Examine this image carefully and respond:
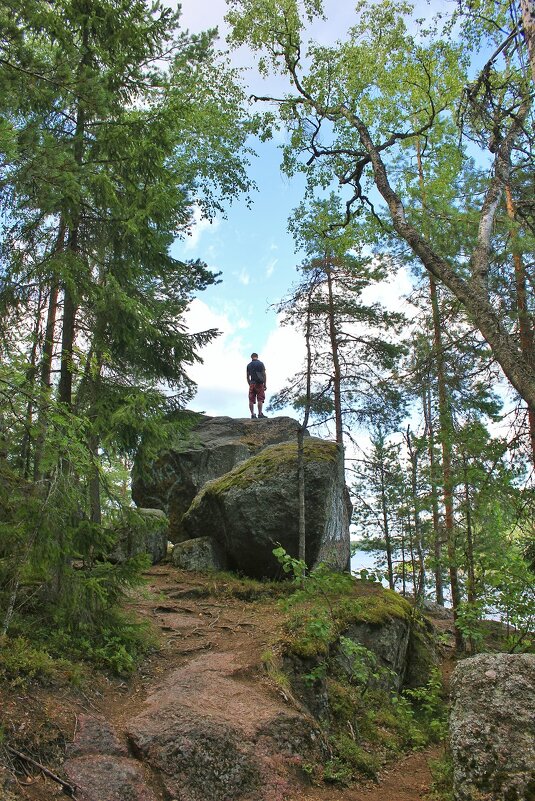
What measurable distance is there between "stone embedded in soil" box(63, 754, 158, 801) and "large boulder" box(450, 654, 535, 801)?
2652 millimetres

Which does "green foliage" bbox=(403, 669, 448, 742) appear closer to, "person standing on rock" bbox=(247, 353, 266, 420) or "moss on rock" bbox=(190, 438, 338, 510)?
"moss on rock" bbox=(190, 438, 338, 510)

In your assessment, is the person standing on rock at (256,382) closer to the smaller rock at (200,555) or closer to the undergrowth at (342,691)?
the smaller rock at (200,555)

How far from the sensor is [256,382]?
17281 millimetres

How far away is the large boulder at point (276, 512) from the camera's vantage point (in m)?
10.8

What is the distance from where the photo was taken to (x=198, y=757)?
486 centimetres

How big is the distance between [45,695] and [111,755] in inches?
33.4

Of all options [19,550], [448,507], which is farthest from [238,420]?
[19,550]

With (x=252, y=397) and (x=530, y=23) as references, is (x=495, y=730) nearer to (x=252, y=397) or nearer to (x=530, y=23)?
(x=530, y=23)

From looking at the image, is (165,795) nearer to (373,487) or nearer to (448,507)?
(448,507)

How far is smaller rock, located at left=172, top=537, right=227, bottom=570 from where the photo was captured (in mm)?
11500

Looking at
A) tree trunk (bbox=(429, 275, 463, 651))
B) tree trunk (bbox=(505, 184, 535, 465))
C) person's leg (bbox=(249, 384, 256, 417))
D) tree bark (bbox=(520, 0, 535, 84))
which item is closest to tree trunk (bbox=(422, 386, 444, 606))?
tree trunk (bbox=(429, 275, 463, 651))

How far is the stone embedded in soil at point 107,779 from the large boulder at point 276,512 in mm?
6402

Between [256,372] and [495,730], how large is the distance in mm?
13636

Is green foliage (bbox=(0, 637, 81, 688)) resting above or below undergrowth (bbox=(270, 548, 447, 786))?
above
